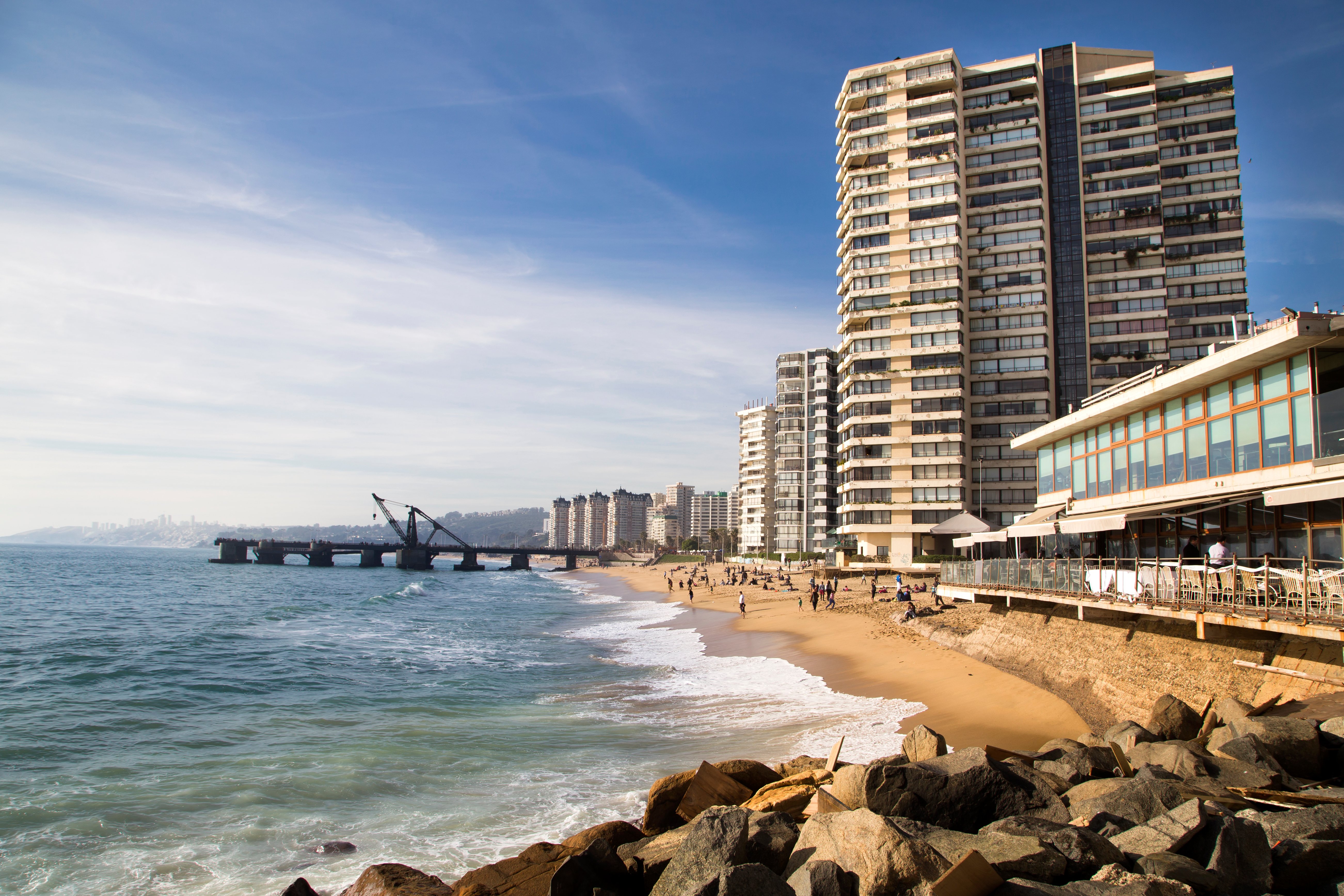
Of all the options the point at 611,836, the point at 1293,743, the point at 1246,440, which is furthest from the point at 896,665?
the point at 611,836

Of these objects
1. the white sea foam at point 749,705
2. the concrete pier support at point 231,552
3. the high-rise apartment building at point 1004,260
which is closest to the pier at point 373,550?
the concrete pier support at point 231,552

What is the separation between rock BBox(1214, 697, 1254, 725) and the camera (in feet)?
34.0

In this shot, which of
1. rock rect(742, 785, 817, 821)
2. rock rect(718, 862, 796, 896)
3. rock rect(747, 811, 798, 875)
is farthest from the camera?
rock rect(742, 785, 817, 821)

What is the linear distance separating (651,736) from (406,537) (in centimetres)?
14595

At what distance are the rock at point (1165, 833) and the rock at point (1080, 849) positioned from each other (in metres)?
0.22

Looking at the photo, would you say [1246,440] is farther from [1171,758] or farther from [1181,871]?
[1181,871]

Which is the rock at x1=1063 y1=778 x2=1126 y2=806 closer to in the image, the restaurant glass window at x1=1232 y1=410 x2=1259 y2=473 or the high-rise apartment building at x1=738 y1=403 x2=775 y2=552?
the restaurant glass window at x1=1232 y1=410 x2=1259 y2=473

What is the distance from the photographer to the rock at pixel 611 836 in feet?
27.7

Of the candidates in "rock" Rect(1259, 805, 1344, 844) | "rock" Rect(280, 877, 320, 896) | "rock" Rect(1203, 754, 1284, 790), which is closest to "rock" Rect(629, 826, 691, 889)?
"rock" Rect(280, 877, 320, 896)

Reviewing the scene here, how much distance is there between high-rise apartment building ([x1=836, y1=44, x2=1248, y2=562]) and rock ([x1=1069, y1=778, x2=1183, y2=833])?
2167 inches

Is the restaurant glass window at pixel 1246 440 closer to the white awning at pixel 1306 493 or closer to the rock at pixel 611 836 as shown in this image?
the white awning at pixel 1306 493

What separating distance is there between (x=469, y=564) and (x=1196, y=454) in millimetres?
150242

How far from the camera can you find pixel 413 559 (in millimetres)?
152000

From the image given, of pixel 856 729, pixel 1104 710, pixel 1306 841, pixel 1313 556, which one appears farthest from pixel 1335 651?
pixel 856 729
